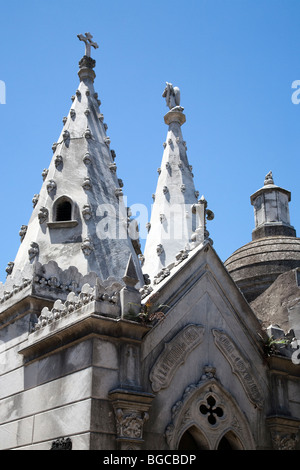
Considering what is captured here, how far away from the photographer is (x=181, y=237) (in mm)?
24609

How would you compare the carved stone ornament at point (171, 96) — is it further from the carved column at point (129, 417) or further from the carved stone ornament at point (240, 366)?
the carved column at point (129, 417)

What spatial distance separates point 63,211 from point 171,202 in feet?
27.6

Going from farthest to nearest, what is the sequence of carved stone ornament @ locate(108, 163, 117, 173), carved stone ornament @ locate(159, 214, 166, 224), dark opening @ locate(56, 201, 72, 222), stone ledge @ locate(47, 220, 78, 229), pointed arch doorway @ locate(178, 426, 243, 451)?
carved stone ornament @ locate(159, 214, 166, 224), carved stone ornament @ locate(108, 163, 117, 173), dark opening @ locate(56, 201, 72, 222), stone ledge @ locate(47, 220, 78, 229), pointed arch doorway @ locate(178, 426, 243, 451)

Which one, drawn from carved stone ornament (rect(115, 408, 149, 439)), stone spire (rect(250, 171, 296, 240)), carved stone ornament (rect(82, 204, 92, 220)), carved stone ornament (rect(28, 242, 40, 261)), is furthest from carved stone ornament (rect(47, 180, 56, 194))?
stone spire (rect(250, 171, 296, 240))

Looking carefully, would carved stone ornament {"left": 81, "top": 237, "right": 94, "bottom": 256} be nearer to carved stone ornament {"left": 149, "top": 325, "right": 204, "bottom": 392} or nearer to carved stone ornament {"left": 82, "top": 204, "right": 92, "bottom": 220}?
carved stone ornament {"left": 82, "top": 204, "right": 92, "bottom": 220}

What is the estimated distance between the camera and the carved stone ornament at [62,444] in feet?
35.6

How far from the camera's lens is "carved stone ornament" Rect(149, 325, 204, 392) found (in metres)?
11.7

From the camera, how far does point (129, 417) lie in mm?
10844

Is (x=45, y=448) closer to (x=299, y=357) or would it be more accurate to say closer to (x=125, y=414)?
(x=125, y=414)

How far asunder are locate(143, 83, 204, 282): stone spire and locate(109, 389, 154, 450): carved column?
40.8ft

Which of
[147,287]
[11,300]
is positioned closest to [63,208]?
[11,300]

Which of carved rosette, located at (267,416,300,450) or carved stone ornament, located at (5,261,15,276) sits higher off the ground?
carved stone ornament, located at (5,261,15,276)

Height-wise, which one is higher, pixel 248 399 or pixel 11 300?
pixel 11 300
